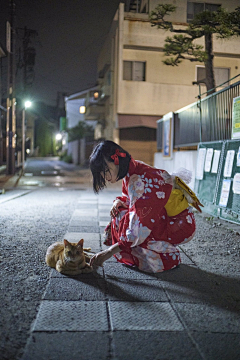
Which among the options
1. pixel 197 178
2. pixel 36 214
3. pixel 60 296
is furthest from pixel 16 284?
pixel 197 178

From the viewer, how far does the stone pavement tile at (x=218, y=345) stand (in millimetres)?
2207

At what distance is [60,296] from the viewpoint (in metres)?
3.09

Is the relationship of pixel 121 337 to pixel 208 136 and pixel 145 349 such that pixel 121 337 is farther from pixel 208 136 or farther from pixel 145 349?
pixel 208 136

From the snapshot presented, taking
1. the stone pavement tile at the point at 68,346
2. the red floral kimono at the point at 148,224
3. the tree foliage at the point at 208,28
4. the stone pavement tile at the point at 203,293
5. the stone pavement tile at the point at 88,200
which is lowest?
the stone pavement tile at the point at 203,293

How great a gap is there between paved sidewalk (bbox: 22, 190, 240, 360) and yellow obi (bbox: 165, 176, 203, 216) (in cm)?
71

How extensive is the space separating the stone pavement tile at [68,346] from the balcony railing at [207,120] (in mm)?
5885

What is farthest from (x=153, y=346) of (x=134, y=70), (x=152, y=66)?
(x=152, y=66)

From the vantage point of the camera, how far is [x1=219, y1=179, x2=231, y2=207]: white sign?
6.66 meters

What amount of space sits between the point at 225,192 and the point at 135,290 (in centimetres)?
407

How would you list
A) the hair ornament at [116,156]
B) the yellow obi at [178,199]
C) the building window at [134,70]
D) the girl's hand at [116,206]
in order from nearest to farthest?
the hair ornament at [116,156] → the yellow obi at [178,199] → the girl's hand at [116,206] → the building window at [134,70]

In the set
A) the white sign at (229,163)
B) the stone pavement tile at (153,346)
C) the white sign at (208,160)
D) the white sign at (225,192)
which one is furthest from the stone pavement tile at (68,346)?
the white sign at (208,160)

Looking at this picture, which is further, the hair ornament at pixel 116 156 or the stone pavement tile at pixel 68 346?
the hair ornament at pixel 116 156

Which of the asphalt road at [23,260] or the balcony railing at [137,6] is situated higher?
the balcony railing at [137,6]

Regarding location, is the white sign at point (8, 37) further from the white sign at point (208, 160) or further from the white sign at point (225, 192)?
the white sign at point (225, 192)
